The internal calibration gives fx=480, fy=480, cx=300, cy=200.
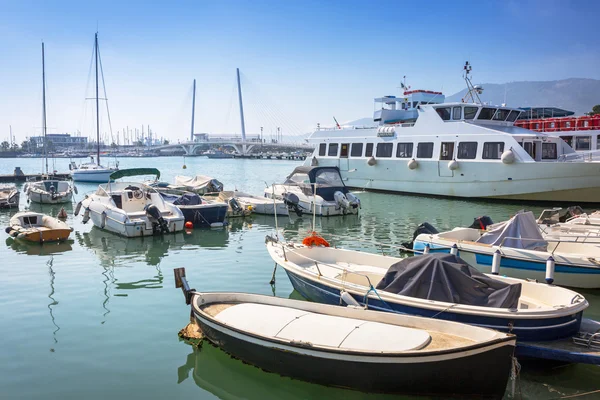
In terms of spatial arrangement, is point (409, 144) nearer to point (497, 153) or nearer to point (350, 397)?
point (497, 153)

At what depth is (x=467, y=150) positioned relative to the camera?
27.8m

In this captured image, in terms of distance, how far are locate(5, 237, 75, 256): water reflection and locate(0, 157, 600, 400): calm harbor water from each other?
3 centimetres

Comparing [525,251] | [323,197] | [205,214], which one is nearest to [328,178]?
[323,197]

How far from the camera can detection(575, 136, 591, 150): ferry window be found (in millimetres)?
30656

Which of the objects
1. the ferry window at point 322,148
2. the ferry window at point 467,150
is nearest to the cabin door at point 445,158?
the ferry window at point 467,150

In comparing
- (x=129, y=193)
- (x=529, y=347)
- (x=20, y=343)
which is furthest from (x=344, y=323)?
(x=129, y=193)

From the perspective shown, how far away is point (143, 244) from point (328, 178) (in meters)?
10.4

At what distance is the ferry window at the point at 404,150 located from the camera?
3085 centimetres

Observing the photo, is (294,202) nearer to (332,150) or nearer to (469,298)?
(332,150)

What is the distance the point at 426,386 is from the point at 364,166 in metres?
28.3

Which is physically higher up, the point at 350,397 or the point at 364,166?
the point at 364,166

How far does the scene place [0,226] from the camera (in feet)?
68.3

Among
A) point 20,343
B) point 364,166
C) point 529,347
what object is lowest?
point 20,343

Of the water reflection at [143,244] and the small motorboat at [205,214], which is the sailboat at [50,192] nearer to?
the water reflection at [143,244]
